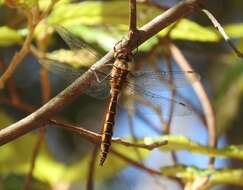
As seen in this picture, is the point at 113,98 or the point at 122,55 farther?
the point at 113,98

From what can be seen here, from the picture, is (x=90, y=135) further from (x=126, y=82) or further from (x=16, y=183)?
(x=16, y=183)

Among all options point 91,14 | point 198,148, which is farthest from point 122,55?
point 91,14

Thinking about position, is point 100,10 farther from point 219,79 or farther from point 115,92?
point 219,79

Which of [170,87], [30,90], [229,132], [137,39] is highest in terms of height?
[137,39]

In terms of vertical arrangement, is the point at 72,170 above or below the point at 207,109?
below

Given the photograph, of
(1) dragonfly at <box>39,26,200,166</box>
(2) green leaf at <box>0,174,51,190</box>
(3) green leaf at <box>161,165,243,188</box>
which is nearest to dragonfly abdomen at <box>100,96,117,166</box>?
(1) dragonfly at <box>39,26,200,166</box>

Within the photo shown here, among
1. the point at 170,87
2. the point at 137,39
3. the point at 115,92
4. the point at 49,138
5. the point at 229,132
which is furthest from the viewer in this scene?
the point at 49,138

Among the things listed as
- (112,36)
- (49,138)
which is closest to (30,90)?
(49,138)
